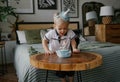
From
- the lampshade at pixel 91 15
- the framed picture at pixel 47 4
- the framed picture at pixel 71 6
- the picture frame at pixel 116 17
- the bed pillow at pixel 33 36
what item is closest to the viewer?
the bed pillow at pixel 33 36

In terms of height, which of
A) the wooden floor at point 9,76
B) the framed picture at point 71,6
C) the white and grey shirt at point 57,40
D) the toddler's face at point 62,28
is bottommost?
the wooden floor at point 9,76

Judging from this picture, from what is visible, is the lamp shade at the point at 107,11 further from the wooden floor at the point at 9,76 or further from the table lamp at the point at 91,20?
the wooden floor at the point at 9,76

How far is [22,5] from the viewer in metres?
4.45

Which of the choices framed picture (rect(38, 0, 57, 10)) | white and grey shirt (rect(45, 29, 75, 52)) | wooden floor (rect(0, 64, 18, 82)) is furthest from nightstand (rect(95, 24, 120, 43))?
white and grey shirt (rect(45, 29, 75, 52))

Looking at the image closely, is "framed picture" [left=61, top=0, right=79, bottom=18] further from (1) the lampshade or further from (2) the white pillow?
(2) the white pillow

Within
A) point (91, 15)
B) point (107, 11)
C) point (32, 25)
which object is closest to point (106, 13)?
point (107, 11)

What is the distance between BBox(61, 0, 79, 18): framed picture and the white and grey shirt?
2668mm

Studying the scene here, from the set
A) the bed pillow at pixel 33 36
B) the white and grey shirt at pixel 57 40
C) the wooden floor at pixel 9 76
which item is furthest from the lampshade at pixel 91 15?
the white and grey shirt at pixel 57 40

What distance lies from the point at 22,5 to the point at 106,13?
192 cm

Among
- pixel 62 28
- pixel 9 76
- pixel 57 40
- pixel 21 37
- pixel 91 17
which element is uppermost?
pixel 91 17

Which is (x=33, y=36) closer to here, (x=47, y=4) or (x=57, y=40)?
(x=47, y=4)

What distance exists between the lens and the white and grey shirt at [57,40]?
7.13 ft

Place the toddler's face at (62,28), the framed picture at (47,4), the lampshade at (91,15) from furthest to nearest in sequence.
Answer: the lampshade at (91,15)
the framed picture at (47,4)
the toddler's face at (62,28)

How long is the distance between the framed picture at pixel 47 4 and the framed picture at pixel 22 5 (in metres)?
0.19
